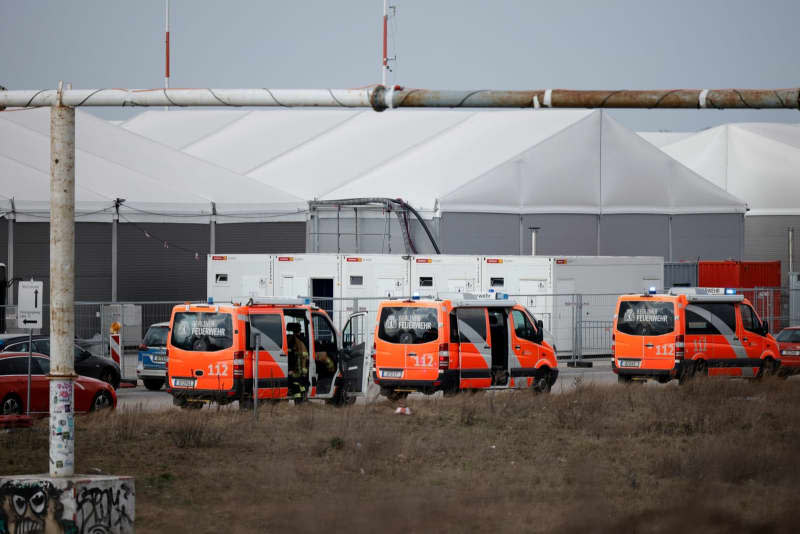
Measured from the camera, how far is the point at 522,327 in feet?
78.0

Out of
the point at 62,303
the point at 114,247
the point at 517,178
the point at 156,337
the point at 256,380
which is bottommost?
the point at 256,380

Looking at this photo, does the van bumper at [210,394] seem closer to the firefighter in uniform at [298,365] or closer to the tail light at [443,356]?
the firefighter in uniform at [298,365]

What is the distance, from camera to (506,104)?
1107cm

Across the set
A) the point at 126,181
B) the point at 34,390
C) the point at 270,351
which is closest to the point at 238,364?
the point at 270,351

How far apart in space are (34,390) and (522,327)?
922 centimetres

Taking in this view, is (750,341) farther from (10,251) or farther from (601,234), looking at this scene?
(10,251)

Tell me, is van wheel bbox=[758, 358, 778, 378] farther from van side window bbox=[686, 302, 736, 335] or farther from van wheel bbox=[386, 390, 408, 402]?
van wheel bbox=[386, 390, 408, 402]

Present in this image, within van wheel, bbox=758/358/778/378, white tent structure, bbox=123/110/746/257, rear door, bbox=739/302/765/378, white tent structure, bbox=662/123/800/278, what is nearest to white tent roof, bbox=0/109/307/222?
white tent structure, bbox=123/110/746/257

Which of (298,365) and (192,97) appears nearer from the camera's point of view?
(192,97)

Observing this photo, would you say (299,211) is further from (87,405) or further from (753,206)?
(753,206)

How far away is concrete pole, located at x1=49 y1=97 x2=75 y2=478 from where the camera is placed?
11.2m

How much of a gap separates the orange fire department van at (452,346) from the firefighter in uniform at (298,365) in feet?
6.04

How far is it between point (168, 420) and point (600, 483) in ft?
25.9

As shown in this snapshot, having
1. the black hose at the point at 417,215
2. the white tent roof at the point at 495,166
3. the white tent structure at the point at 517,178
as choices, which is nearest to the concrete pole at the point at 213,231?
the white tent structure at the point at 517,178
